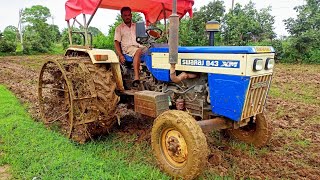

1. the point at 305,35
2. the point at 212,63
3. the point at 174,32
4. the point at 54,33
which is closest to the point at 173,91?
the point at 212,63

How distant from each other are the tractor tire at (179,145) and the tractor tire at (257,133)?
4.61ft

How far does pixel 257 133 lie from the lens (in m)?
4.07

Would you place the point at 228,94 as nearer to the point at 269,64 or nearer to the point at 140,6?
the point at 269,64

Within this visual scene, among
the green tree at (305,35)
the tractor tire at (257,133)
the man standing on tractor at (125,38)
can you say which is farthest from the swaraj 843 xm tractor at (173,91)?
→ the green tree at (305,35)

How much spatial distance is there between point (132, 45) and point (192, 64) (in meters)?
1.38

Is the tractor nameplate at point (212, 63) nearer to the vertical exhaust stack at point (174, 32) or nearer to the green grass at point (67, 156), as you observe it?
the vertical exhaust stack at point (174, 32)

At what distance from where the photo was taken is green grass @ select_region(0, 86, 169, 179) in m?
3.27

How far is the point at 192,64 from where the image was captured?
3.60 meters

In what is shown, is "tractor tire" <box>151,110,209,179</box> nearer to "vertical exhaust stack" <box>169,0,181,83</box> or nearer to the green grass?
the green grass

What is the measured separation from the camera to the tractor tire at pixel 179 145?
291 centimetres

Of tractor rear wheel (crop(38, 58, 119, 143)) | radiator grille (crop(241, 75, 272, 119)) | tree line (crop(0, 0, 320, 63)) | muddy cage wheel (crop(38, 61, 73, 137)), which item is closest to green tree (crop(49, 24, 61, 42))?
tree line (crop(0, 0, 320, 63))

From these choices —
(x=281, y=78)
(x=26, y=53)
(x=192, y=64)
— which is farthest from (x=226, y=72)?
(x=26, y=53)

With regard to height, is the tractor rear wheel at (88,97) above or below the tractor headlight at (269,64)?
below

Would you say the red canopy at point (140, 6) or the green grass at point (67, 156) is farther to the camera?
the red canopy at point (140, 6)
